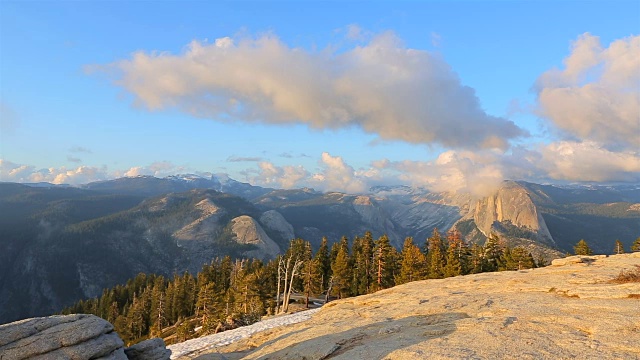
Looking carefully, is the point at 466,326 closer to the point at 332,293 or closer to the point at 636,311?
the point at 636,311

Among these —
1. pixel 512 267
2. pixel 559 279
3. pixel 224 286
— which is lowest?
pixel 224 286

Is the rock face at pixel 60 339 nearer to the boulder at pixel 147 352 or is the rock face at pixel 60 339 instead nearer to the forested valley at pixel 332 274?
the boulder at pixel 147 352

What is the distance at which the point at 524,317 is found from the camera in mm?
20000

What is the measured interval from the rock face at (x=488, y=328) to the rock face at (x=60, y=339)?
6.51 metres

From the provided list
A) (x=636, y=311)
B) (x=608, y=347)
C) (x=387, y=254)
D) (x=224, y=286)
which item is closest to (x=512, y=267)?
(x=387, y=254)

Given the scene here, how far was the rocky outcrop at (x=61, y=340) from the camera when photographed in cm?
1734

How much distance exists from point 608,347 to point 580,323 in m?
A: 3.45

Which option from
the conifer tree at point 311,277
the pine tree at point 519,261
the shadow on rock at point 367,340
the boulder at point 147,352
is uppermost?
the shadow on rock at point 367,340

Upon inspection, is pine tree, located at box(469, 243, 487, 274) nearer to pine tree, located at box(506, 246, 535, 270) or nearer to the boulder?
pine tree, located at box(506, 246, 535, 270)

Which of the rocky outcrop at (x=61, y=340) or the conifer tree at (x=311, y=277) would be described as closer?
the rocky outcrop at (x=61, y=340)

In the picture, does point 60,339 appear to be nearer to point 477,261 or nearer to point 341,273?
point 341,273

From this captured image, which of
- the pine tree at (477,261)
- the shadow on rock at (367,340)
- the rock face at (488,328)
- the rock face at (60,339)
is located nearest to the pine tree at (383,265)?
the pine tree at (477,261)

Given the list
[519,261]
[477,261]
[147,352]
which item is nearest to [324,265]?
[477,261]

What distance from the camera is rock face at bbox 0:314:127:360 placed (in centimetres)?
1736
